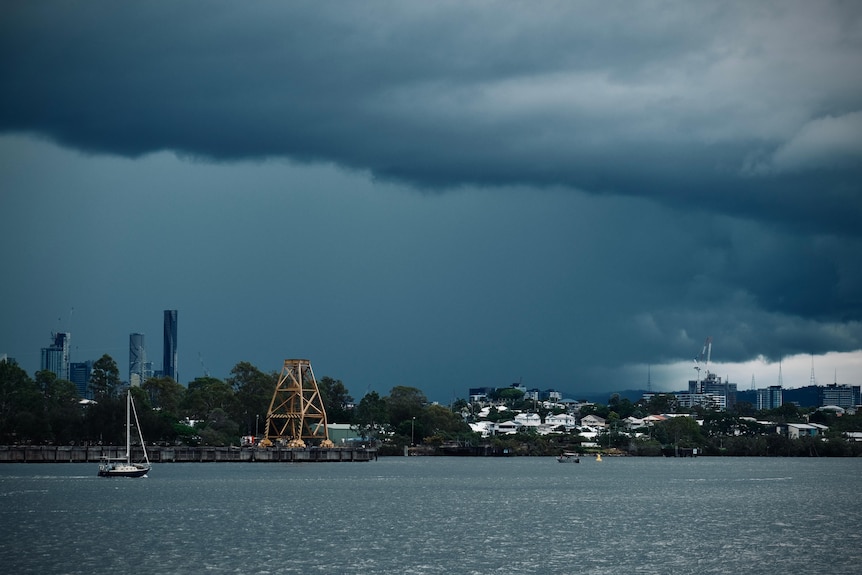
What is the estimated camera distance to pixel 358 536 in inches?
3346

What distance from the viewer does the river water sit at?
227ft

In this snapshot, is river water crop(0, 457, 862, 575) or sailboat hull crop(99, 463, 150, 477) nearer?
river water crop(0, 457, 862, 575)

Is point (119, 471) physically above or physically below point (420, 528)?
above

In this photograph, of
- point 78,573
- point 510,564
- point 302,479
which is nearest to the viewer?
point 78,573

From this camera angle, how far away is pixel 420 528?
9106cm

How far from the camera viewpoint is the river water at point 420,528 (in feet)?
227

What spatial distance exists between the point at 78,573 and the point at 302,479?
A: 10749 cm

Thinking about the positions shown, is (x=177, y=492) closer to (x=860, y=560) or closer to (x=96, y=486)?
(x=96, y=486)

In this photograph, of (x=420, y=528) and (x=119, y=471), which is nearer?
(x=420, y=528)

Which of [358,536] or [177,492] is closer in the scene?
[358,536]

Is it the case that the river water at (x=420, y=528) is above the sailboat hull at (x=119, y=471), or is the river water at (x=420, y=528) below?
below

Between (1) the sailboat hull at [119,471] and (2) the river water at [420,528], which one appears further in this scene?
(1) the sailboat hull at [119,471]

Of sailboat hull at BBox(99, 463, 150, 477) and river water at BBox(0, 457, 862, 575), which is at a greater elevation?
sailboat hull at BBox(99, 463, 150, 477)

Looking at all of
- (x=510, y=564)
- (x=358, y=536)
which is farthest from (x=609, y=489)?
(x=510, y=564)
